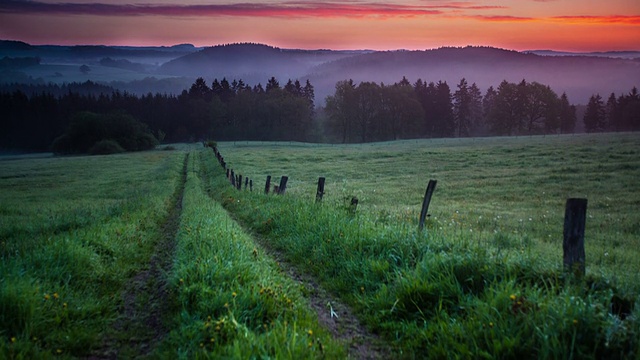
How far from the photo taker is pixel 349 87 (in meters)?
114

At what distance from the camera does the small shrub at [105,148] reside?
9031cm

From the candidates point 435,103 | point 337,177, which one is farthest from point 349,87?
point 337,177

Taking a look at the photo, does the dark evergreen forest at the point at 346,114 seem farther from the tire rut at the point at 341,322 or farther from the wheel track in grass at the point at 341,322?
the wheel track in grass at the point at 341,322

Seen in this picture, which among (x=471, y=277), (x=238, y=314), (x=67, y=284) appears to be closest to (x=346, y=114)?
(x=471, y=277)

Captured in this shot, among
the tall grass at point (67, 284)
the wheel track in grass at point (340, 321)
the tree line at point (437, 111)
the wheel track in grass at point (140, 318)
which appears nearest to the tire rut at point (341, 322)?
the wheel track in grass at point (340, 321)

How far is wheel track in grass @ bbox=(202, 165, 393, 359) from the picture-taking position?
556cm

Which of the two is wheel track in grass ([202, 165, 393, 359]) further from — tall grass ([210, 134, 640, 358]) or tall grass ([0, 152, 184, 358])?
tall grass ([0, 152, 184, 358])

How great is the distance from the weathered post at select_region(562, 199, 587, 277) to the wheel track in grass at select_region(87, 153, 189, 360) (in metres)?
6.12

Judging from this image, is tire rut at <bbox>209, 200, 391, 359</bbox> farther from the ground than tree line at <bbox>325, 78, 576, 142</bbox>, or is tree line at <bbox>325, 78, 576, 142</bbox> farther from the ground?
tree line at <bbox>325, 78, 576, 142</bbox>

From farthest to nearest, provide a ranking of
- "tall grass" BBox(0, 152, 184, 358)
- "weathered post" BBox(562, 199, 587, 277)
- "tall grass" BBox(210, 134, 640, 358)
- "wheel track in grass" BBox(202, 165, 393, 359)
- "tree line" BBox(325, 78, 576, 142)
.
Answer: "tree line" BBox(325, 78, 576, 142) → "weathered post" BBox(562, 199, 587, 277) → "wheel track in grass" BBox(202, 165, 393, 359) → "tall grass" BBox(0, 152, 184, 358) → "tall grass" BBox(210, 134, 640, 358)

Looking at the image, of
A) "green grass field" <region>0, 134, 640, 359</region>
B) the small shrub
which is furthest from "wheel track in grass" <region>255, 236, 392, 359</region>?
the small shrub

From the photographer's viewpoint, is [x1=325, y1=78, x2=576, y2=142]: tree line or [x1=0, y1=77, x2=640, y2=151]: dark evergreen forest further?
[x1=0, y1=77, x2=640, y2=151]: dark evergreen forest

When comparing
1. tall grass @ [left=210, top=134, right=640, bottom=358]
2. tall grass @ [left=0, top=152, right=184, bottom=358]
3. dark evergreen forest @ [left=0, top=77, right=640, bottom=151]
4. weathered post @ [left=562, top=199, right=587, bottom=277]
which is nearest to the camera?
tall grass @ [left=210, top=134, right=640, bottom=358]

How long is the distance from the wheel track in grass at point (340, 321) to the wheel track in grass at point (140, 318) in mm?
2478
